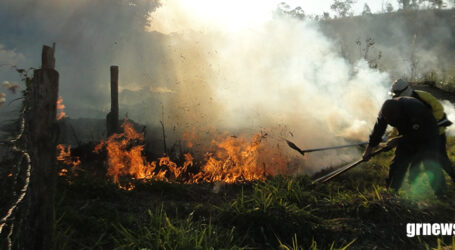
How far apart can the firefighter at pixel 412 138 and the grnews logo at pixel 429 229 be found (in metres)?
0.90

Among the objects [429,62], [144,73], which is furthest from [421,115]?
[429,62]

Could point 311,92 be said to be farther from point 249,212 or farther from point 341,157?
point 249,212

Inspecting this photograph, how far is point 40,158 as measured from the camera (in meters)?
2.85

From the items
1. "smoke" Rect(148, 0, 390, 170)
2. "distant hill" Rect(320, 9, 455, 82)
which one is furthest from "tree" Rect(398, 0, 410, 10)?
"smoke" Rect(148, 0, 390, 170)

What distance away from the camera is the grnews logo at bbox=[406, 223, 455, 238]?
4379 mm

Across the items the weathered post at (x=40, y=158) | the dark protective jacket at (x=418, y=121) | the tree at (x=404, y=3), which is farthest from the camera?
the tree at (x=404, y=3)

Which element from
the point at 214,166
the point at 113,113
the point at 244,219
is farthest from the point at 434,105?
the point at 113,113

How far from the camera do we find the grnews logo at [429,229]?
14.4ft

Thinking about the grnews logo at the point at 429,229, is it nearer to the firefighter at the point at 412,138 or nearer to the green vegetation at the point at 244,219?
the green vegetation at the point at 244,219

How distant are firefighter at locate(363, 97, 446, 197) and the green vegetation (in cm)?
32

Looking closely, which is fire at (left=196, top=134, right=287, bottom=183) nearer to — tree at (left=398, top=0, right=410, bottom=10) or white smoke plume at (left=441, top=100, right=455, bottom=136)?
white smoke plume at (left=441, top=100, right=455, bottom=136)

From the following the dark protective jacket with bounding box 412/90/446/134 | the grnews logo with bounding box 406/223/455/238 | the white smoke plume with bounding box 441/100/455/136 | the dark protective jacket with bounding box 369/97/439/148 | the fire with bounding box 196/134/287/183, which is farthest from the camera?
the white smoke plume with bounding box 441/100/455/136

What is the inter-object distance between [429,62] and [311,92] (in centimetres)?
2559

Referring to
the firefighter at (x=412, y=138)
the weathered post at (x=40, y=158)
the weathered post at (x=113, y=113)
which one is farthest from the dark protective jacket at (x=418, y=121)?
the weathered post at (x=113, y=113)
